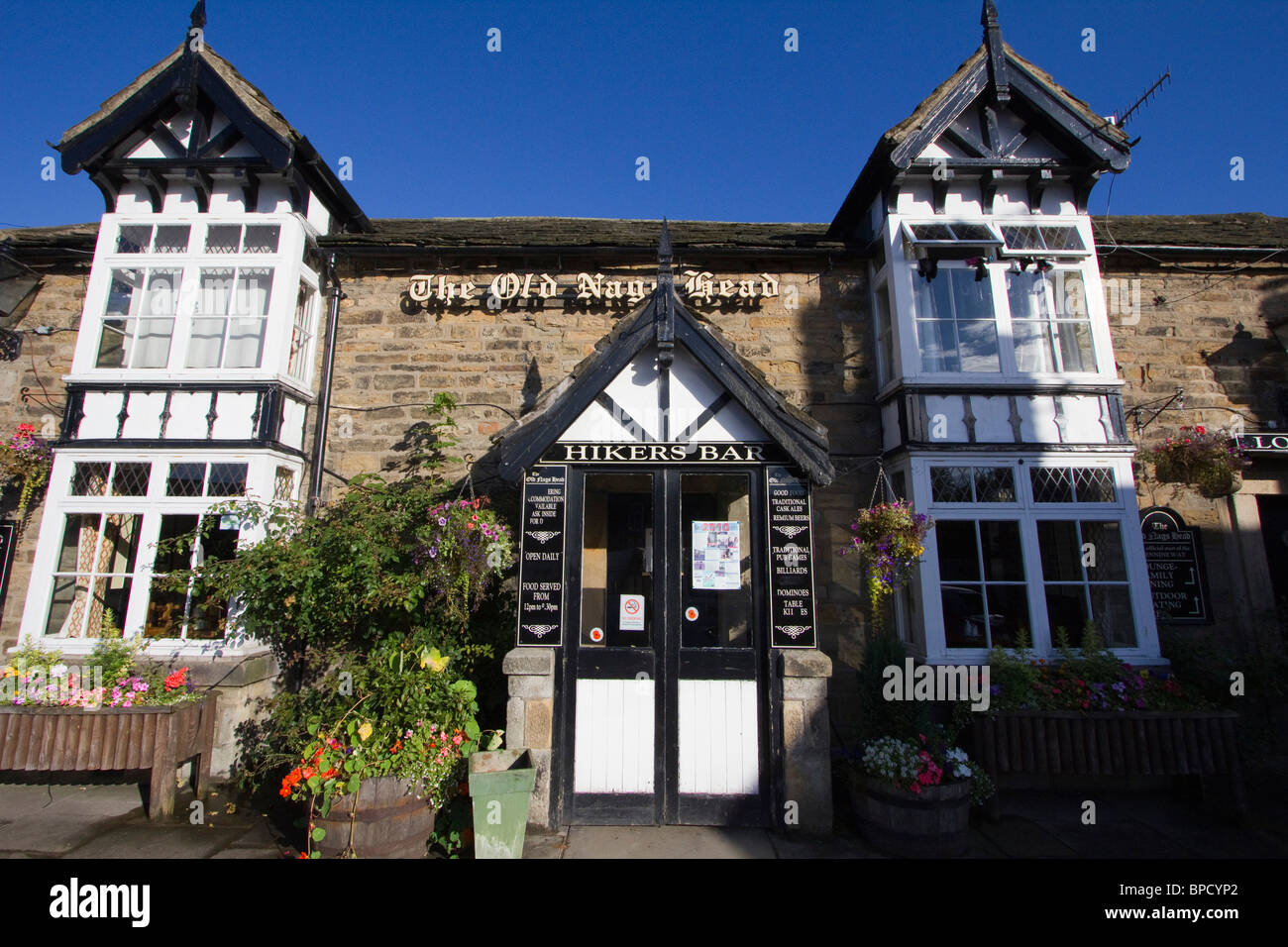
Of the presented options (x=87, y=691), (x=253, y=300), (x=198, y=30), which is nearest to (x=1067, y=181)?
(x=253, y=300)

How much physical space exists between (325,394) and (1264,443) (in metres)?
10.5

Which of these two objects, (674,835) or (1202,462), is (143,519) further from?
(1202,462)

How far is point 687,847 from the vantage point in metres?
4.22

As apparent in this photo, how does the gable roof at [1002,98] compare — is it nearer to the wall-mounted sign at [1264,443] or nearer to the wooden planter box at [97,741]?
the wall-mounted sign at [1264,443]

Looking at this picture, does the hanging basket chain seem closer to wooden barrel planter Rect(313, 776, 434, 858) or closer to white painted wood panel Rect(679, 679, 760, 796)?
white painted wood panel Rect(679, 679, 760, 796)

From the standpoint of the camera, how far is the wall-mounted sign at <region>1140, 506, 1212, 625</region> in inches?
255

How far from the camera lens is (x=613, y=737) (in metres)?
4.67

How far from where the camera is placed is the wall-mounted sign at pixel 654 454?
16.5ft

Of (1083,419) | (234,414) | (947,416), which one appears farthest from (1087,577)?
(234,414)

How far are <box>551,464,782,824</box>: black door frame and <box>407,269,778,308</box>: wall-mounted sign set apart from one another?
2.92 metres

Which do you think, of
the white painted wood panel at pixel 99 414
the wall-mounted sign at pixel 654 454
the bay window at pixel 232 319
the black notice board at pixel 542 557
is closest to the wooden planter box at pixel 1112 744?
the wall-mounted sign at pixel 654 454

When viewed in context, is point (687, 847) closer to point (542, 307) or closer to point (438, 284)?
point (542, 307)

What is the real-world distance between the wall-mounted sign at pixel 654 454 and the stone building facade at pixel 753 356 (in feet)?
0.14

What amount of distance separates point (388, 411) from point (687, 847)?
5.39m
